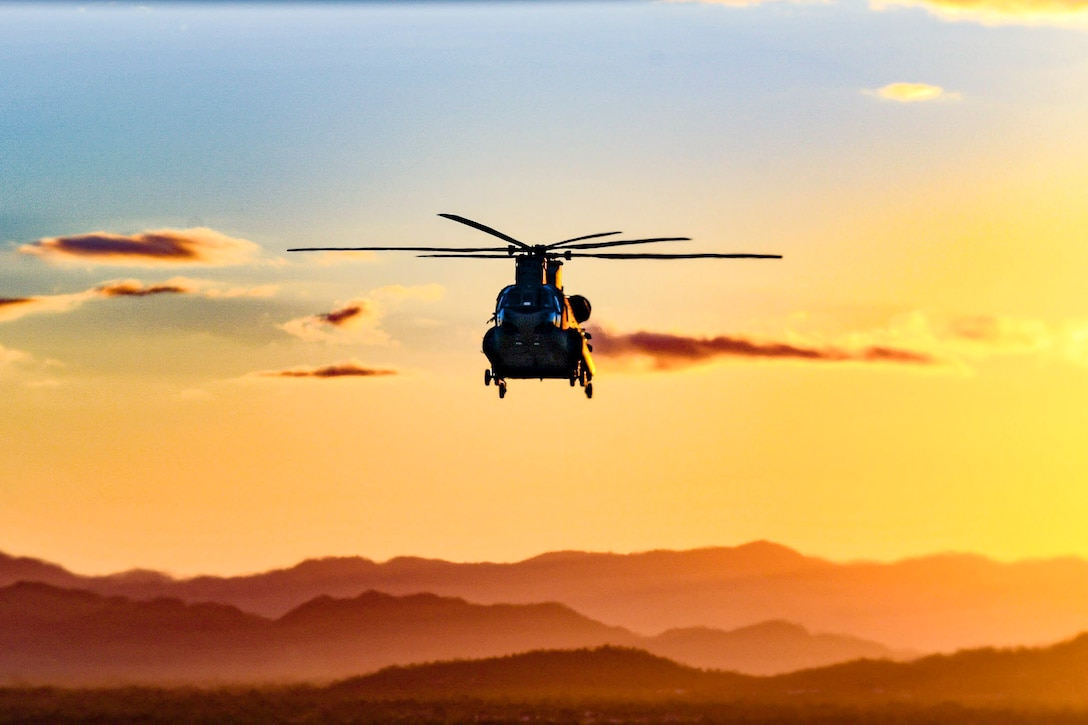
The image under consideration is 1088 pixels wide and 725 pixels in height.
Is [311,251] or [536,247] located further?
[536,247]

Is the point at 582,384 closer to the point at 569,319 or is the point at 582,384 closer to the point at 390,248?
the point at 569,319

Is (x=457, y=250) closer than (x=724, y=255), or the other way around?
(x=724, y=255)

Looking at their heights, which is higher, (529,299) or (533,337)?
(529,299)

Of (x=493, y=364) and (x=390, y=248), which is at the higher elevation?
(x=390, y=248)

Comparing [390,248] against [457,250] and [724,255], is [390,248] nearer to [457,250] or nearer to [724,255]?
[457,250]

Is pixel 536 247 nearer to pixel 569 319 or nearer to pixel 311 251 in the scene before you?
pixel 569 319

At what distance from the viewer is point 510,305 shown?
85438mm

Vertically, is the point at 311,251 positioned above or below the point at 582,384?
above

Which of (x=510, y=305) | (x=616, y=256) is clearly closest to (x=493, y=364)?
(x=510, y=305)

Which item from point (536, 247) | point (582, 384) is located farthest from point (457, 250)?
point (582, 384)

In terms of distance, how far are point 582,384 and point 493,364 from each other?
5651 millimetres

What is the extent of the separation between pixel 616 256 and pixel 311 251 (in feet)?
56.2

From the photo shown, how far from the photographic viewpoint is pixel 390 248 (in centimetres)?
8462

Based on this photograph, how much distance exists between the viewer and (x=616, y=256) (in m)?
87.8
